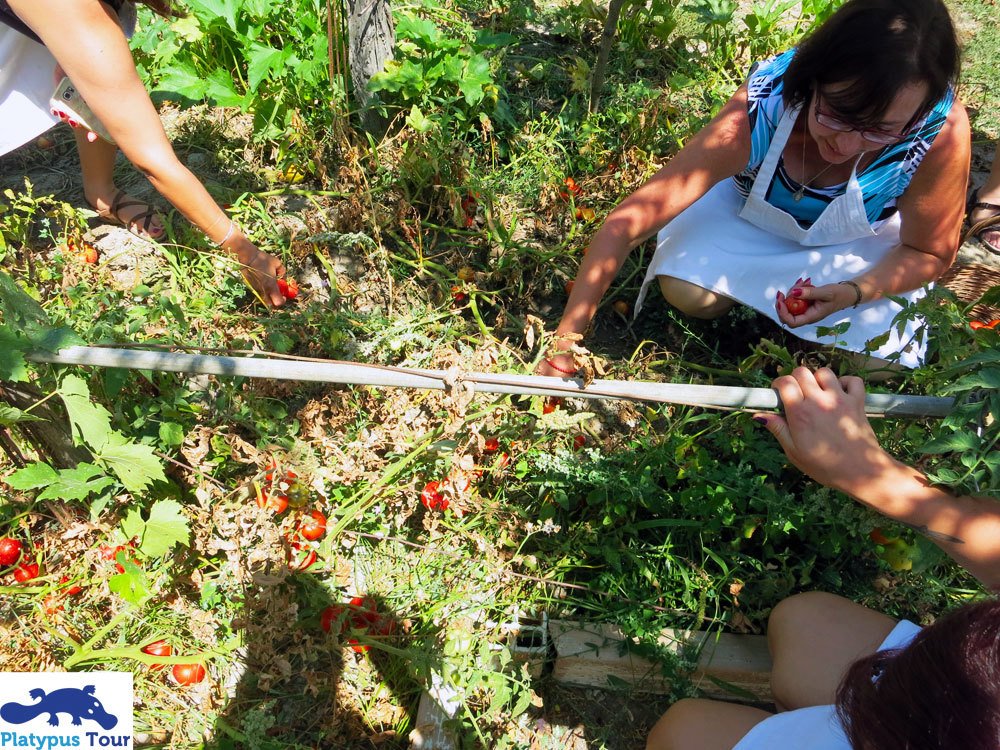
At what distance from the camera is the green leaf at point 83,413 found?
5.70 feet

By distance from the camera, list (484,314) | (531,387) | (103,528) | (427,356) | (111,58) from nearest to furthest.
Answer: (531,387) → (111,58) → (103,528) → (427,356) → (484,314)

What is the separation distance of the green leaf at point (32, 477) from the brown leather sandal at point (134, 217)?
1217mm

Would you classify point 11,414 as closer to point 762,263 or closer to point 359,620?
point 359,620

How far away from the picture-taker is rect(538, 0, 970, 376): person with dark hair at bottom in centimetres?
179

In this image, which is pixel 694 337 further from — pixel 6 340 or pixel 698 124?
pixel 6 340

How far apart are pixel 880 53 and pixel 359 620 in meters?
1.94

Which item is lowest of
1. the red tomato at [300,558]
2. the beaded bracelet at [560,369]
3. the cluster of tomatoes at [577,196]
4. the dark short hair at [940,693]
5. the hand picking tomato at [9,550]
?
the red tomato at [300,558]

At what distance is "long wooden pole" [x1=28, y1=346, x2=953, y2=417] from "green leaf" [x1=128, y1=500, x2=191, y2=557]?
634 mm

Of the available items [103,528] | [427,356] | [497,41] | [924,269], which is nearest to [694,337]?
[924,269]

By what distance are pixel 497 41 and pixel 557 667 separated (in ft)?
7.86

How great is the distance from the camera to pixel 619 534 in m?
2.16

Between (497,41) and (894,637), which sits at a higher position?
→ (497,41)

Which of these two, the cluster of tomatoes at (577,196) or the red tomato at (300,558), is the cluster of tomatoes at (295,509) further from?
the cluster of tomatoes at (577,196)

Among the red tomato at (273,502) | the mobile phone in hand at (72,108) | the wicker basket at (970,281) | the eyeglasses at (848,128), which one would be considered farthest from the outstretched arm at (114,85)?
the wicker basket at (970,281)
